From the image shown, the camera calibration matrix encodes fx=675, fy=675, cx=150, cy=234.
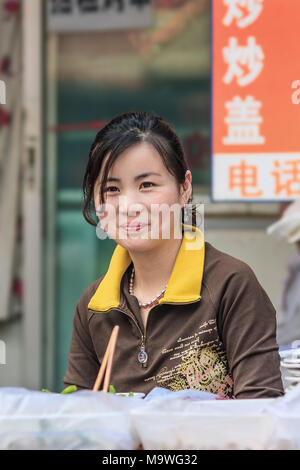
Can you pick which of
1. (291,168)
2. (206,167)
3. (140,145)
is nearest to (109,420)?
(140,145)

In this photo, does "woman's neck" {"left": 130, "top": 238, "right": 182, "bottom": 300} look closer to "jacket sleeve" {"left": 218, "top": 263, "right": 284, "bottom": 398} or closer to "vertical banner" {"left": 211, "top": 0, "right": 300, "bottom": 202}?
"jacket sleeve" {"left": 218, "top": 263, "right": 284, "bottom": 398}

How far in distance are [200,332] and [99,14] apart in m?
2.26

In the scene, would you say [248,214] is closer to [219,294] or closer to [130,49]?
[130,49]

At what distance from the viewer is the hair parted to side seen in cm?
125

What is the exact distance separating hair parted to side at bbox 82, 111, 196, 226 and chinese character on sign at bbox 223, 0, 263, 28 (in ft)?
2.41

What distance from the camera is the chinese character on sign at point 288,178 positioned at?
1823 mm

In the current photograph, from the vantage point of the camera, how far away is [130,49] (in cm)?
317

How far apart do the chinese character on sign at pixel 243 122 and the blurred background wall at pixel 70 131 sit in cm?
82

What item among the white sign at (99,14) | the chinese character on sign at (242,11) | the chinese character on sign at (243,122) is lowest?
the chinese character on sign at (243,122)

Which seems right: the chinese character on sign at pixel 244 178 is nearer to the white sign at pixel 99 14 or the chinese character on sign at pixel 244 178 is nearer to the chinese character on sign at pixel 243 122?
the chinese character on sign at pixel 243 122

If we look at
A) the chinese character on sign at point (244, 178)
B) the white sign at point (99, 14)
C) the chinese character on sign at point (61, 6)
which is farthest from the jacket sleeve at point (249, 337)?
the chinese character on sign at point (61, 6)

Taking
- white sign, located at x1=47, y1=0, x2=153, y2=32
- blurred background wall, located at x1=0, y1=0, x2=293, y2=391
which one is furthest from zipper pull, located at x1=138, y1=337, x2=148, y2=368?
white sign, located at x1=47, y1=0, x2=153, y2=32

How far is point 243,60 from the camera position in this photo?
204 centimetres

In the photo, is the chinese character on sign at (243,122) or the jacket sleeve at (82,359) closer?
the jacket sleeve at (82,359)
